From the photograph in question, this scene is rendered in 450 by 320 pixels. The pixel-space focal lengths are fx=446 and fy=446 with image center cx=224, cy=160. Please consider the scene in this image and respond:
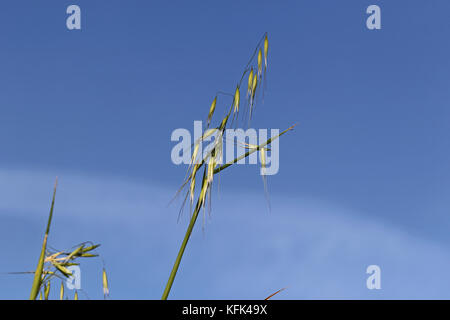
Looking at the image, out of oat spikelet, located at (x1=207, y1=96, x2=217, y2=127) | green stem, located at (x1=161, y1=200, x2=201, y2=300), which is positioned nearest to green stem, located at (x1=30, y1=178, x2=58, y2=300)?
green stem, located at (x1=161, y1=200, x2=201, y2=300)

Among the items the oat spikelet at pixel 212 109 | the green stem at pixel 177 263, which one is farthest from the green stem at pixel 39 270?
the oat spikelet at pixel 212 109

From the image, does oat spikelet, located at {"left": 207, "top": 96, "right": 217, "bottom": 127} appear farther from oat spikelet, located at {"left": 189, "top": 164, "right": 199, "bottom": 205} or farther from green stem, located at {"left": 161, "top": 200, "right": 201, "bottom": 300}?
green stem, located at {"left": 161, "top": 200, "right": 201, "bottom": 300}

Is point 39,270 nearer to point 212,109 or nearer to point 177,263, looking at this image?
point 177,263

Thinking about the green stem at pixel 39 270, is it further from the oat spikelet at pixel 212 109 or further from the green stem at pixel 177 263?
the oat spikelet at pixel 212 109

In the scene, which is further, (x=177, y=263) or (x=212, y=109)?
(x=212, y=109)

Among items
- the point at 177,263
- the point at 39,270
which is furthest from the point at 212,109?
the point at 39,270

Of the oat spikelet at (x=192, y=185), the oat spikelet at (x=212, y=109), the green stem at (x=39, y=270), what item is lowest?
the green stem at (x=39, y=270)

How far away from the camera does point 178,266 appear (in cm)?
108
